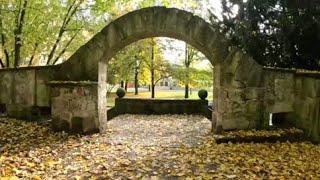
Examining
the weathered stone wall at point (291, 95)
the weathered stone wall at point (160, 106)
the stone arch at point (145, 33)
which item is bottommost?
the weathered stone wall at point (160, 106)

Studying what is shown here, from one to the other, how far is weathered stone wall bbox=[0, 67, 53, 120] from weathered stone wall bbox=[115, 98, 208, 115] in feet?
17.4

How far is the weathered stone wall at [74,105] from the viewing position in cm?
848

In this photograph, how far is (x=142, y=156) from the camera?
6.70 m

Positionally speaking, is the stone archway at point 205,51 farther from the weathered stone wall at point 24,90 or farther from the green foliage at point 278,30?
the green foliage at point 278,30

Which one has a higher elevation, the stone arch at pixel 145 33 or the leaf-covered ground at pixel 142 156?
the stone arch at pixel 145 33

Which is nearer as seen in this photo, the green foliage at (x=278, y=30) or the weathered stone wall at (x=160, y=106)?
the green foliage at (x=278, y=30)

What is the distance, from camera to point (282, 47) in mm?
9773

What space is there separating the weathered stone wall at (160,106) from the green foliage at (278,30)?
14.6ft

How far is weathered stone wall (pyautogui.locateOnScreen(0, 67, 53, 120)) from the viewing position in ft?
30.5

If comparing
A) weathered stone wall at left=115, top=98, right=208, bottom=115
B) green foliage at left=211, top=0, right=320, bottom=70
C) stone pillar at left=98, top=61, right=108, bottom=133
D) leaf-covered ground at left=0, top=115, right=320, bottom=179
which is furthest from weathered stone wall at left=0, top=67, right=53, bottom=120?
green foliage at left=211, top=0, right=320, bottom=70

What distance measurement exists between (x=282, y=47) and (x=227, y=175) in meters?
5.65

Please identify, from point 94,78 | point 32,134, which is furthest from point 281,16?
point 32,134

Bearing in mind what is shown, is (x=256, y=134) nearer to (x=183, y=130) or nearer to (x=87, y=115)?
(x=183, y=130)

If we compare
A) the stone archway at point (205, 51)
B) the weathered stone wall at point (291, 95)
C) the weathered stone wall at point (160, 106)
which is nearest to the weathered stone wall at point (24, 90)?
the stone archway at point (205, 51)
